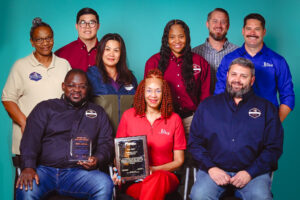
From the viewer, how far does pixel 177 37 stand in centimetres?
491

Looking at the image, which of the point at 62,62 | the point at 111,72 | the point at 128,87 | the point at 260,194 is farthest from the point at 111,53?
the point at 260,194

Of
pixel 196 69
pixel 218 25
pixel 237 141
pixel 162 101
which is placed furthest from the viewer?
pixel 218 25

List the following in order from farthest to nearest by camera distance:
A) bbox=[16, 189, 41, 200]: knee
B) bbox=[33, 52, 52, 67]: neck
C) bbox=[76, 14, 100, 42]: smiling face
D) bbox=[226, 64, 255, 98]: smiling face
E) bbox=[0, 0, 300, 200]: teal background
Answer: bbox=[0, 0, 300, 200]: teal background < bbox=[76, 14, 100, 42]: smiling face < bbox=[33, 52, 52, 67]: neck < bbox=[226, 64, 255, 98]: smiling face < bbox=[16, 189, 41, 200]: knee

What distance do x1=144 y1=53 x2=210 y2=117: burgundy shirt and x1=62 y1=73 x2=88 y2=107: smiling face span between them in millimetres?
980

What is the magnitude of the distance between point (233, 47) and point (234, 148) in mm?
2066

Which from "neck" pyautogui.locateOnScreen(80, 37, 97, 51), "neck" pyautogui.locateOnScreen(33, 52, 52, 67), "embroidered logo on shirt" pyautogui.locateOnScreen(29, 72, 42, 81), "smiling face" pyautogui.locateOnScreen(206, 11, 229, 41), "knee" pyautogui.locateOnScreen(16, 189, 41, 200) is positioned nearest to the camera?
"knee" pyautogui.locateOnScreen(16, 189, 41, 200)

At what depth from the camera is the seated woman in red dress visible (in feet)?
13.9

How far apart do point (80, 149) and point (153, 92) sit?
3.28 ft

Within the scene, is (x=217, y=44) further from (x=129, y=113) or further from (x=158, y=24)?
(x=129, y=113)

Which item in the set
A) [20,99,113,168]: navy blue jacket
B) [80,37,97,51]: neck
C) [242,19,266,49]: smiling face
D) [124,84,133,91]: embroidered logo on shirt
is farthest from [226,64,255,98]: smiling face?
[80,37,97,51]: neck

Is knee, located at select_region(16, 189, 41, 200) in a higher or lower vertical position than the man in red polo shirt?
lower

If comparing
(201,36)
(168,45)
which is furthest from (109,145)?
(201,36)

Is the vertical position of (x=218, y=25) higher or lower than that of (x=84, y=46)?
higher

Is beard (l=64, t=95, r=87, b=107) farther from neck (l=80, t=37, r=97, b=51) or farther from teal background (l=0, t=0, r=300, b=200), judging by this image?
teal background (l=0, t=0, r=300, b=200)
